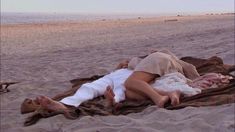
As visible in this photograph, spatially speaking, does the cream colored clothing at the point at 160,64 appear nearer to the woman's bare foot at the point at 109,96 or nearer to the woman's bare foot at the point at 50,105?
the woman's bare foot at the point at 109,96

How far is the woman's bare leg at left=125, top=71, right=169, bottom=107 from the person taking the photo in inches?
189

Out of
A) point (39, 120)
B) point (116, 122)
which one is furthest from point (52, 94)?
point (116, 122)

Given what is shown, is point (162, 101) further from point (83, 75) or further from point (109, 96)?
point (83, 75)

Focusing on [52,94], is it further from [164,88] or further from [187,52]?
[187,52]

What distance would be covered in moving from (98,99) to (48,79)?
9.58 feet

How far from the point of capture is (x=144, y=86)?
500cm

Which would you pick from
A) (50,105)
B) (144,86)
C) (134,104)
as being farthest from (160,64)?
(50,105)

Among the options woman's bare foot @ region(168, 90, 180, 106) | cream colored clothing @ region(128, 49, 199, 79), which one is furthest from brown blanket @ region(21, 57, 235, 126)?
cream colored clothing @ region(128, 49, 199, 79)

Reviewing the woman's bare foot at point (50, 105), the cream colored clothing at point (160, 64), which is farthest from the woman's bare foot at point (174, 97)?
the woman's bare foot at point (50, 105)

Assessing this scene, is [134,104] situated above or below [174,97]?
below

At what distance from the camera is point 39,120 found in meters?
4.97

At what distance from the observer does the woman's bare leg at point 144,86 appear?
4.80 metres

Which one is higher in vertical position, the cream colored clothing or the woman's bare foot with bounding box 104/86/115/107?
the cream colored clothing

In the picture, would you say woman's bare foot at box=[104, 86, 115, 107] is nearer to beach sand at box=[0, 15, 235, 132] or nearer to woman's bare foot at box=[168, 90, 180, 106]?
beach sand at box=[0, 15, 235, 132]
